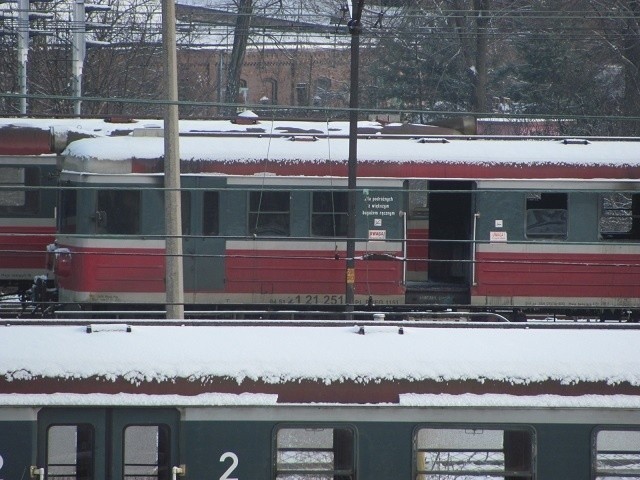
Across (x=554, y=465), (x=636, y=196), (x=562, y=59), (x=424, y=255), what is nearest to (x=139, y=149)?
(x=424, y=255)

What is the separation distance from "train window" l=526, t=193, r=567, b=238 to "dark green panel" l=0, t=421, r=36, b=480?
436 inches

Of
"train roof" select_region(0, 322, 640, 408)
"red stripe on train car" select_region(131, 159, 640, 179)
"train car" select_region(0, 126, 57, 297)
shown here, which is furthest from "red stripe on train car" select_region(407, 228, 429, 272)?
"train roof" select_region(0, 322, 640, 408)

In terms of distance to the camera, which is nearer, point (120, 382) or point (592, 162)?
point (120, 382)

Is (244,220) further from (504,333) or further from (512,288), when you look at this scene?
(504,333)

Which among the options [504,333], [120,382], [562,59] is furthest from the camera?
[562,59]

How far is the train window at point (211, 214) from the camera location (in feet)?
52.1

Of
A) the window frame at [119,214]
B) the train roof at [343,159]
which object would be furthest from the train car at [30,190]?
the window frame at [119,214]

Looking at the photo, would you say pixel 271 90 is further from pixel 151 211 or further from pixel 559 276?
pixel 559 276

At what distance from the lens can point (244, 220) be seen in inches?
626

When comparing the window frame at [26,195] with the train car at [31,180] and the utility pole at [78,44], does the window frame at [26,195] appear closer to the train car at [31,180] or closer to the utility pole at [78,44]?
the train car at [31,180]

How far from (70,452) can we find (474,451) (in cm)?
271

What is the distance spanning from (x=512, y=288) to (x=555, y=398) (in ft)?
31.5

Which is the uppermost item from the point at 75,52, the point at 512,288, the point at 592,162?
the point at 75,52

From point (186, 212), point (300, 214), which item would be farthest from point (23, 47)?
point (300, 214)
